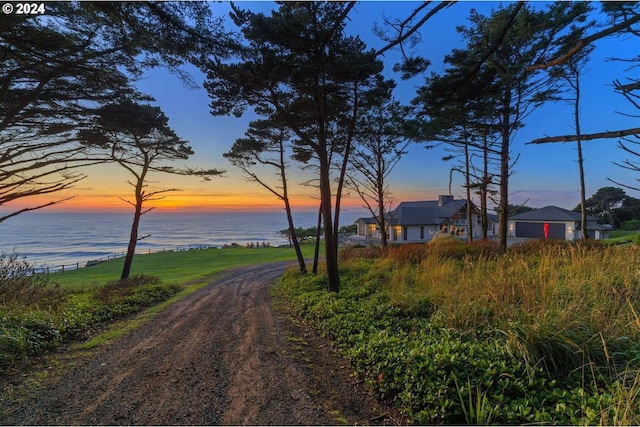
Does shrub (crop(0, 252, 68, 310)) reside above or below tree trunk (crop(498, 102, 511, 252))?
below

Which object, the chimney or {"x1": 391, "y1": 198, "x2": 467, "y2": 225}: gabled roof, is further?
the chimney

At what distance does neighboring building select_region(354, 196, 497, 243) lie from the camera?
104 ft

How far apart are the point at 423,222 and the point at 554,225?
13.7m

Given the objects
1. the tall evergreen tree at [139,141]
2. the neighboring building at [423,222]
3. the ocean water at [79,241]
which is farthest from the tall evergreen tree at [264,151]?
the neighboring building at [423,222]

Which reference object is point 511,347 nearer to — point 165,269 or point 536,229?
point 165,269

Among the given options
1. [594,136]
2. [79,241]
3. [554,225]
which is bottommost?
[79,241]

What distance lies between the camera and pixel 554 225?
30.9m

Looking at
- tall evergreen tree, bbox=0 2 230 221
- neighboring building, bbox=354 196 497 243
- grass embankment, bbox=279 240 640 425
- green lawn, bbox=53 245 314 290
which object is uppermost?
tall evergreen tree, bbox=0 2 230 221

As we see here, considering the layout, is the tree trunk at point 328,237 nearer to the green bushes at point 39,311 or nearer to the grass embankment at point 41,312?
the grass embankment at point 41,312

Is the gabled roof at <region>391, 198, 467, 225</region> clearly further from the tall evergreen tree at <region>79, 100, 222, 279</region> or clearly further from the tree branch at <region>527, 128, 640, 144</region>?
the tree branch at <region>527, 128, 640, 144</region>

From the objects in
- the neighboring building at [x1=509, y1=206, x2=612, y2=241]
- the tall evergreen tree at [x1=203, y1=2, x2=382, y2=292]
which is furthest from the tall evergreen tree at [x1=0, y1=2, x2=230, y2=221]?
the neighboring building at [x1=509, y1=206, x2=612, y2=241]

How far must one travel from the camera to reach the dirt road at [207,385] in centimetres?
233

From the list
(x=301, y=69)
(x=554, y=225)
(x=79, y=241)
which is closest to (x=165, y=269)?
(x=301, y=69)

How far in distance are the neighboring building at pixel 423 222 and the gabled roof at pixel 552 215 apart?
4.13 metres
